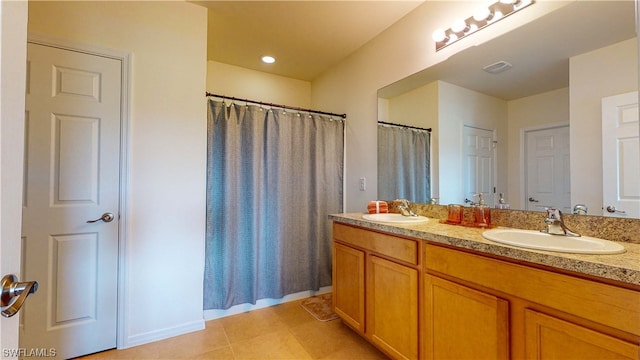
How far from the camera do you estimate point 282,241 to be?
2521 mm

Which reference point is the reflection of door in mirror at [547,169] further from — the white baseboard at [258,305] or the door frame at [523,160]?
the white baseboard at [258,305]

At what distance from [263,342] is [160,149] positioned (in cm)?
155

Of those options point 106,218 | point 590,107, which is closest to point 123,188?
point 106,218

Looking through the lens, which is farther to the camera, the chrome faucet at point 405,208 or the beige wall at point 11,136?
the chrome faucet at point 405,208

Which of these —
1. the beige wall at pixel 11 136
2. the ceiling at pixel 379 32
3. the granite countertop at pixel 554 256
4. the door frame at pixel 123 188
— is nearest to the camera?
the beige wall at pixel 11 136

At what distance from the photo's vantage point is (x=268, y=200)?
2475mm

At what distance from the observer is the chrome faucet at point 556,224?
1211mm

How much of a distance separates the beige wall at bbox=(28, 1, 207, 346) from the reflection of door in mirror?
84.7 inches

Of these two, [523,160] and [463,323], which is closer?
[463,323]

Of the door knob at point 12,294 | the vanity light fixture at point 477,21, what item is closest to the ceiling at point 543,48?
the vanity light fixture at point 477,21

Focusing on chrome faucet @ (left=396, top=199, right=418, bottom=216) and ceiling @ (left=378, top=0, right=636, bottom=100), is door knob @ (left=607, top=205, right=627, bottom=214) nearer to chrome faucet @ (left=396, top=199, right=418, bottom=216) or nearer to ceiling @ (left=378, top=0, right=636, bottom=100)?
ceiling @ (left=378, top=0, right=636, bottom=100)

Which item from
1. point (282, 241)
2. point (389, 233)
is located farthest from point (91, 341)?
point (389, 233)

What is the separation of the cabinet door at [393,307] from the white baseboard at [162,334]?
1.30 metres

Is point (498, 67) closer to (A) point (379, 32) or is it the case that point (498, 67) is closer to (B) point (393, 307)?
(A) point (379, 32)
